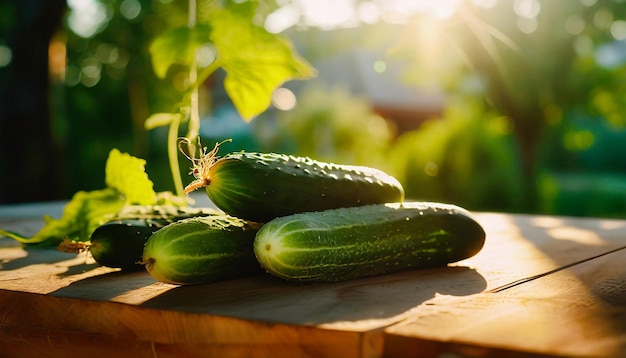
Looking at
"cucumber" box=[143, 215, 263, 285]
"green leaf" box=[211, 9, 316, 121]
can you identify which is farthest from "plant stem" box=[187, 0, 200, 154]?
"cucumber" box=[143, 215, 263, 285]

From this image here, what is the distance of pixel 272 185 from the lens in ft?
4.51

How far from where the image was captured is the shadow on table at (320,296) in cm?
99

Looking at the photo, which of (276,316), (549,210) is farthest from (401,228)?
(549,210)

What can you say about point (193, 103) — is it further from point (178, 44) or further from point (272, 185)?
point (272, 185)

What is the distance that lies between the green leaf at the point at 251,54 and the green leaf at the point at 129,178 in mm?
451

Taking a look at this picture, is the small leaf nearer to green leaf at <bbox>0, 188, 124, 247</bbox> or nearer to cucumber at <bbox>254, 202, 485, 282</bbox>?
green leaf at <bbox>0, 188, 124, 247</bbox>

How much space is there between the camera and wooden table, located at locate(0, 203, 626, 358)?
862mm

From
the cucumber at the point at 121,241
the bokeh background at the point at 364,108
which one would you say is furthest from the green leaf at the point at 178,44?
the bokeh background at the point at 364,108

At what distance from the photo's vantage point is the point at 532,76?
10.0m

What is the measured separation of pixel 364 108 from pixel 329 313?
12.2 meters

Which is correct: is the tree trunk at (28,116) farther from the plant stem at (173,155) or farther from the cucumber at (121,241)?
the cucumber at (121,241)

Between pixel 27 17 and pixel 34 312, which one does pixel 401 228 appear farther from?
pixel 27 17

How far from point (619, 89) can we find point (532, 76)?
3.26 m

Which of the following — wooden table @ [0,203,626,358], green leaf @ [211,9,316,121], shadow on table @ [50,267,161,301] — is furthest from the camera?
green leaf @ [211,9,316,121]
